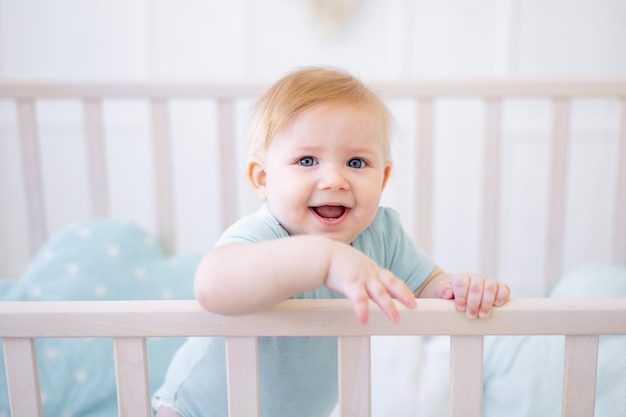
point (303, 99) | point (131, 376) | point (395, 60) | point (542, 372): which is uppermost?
point (395, 60)

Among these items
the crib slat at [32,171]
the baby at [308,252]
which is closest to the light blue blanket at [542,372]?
the baby at [308,252]

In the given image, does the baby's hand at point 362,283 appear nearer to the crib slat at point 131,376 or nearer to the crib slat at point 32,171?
the crib slat at point 131,376

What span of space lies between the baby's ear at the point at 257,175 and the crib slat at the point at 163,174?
652 millimetres

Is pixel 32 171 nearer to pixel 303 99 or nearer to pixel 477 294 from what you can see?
pixel 303 99

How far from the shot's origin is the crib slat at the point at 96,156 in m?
1.31

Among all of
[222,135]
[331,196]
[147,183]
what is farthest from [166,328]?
[147,183]

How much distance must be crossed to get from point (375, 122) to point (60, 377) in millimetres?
715

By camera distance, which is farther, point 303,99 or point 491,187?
point 491,187

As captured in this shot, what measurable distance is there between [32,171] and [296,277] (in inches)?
40.3

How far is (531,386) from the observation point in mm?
963

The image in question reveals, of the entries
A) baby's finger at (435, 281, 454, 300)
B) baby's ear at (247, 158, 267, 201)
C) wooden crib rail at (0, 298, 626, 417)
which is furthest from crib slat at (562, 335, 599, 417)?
baby's ear at (247, 158, 267, 201)

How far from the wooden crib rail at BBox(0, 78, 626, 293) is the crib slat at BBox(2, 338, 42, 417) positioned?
2.58ft

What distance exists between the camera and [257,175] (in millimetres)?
725

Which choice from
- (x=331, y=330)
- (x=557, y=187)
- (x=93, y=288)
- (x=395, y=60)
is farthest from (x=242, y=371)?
(x=395, y=60)
